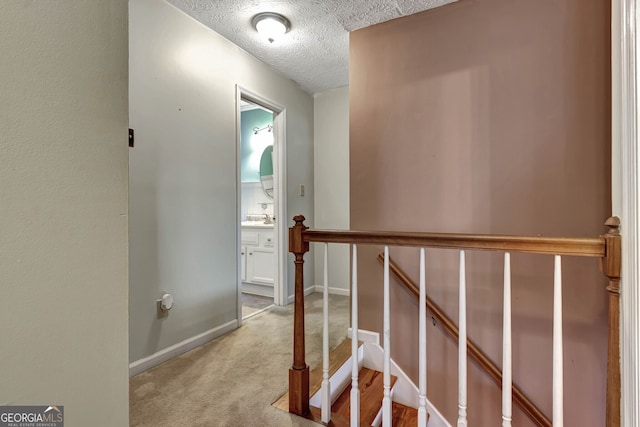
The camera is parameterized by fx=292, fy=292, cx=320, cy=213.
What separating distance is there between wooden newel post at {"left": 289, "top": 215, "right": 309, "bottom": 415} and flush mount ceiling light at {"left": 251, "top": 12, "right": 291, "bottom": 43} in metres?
1.47

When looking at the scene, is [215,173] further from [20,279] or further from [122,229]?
[20,279]

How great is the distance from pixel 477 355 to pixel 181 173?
2.20 m

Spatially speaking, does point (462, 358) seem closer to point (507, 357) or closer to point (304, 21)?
point (507, 357)

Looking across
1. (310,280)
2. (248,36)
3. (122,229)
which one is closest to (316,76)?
(248,36)

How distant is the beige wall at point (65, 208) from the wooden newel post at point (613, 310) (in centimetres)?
143

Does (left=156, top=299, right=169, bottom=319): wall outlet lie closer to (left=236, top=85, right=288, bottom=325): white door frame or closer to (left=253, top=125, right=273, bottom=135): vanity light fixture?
(left=236, top=85, right=288, bottom=325): white door frame

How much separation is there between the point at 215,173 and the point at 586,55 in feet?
7.76

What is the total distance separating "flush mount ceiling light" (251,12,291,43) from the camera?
2.00m

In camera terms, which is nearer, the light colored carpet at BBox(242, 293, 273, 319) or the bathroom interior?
the light colored carpet at BBox(242, 293, 273, 319)

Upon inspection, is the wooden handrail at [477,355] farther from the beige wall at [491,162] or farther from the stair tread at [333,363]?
the stair tread at [333,363]

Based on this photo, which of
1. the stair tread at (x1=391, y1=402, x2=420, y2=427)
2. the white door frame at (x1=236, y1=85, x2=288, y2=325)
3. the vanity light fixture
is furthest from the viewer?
Answer: the vanity light fixture

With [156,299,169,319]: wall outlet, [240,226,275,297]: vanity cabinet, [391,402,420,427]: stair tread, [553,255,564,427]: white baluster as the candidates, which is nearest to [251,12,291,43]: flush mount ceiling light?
[240,226,275,297]: vanity cabinet

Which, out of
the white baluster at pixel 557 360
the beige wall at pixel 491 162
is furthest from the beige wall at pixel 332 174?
the white baluster at pixel 557 360

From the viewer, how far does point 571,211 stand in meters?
1.52
